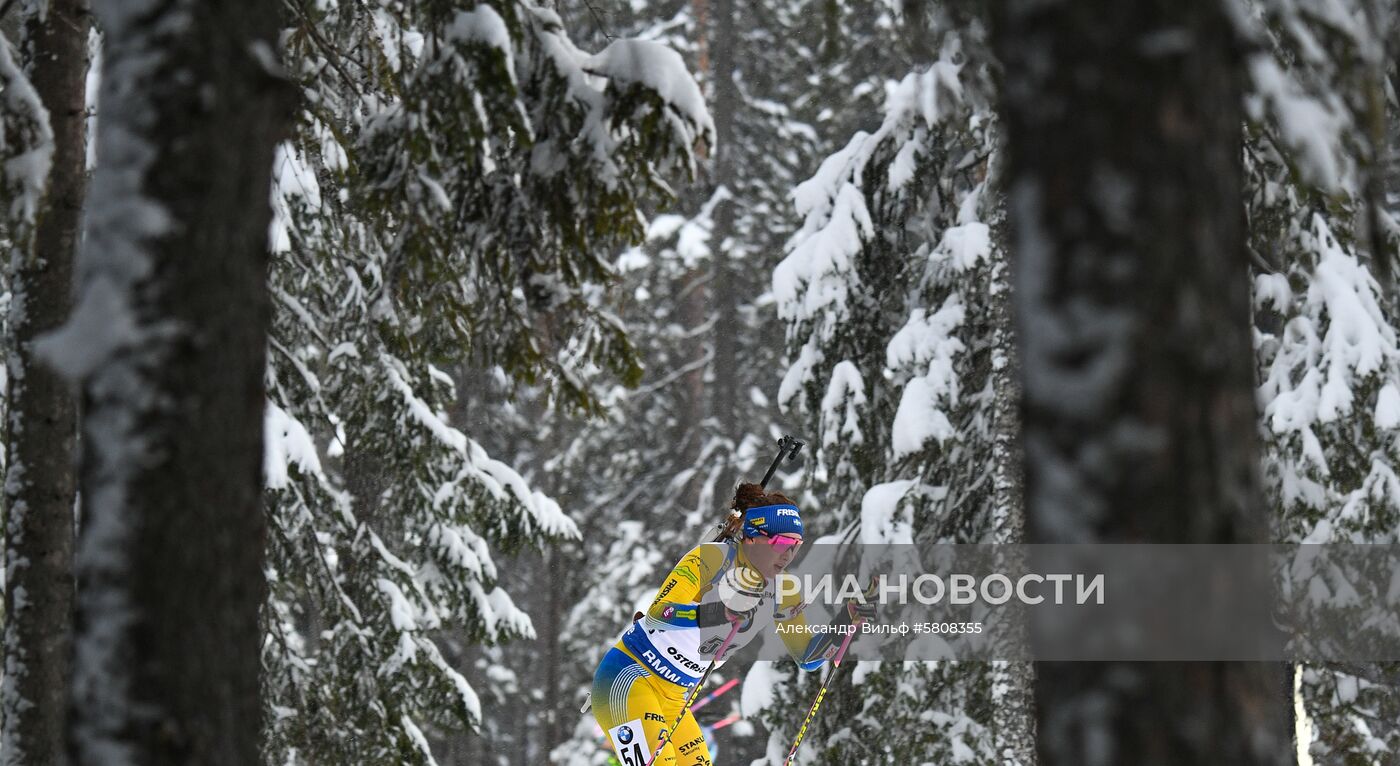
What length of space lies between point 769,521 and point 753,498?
0.64 ft

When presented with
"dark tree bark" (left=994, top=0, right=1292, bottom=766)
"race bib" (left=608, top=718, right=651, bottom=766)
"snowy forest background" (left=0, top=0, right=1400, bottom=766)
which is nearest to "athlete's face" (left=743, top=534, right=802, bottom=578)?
"race bib" (left=608, top=718, right=651, bottom=766)

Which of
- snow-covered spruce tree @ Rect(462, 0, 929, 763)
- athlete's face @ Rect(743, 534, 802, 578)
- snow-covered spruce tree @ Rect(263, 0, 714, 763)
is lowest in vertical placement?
athlete's face @ Rect(743, 534, 802, 578)

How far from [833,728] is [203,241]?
911 cm

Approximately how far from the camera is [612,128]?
540 cm

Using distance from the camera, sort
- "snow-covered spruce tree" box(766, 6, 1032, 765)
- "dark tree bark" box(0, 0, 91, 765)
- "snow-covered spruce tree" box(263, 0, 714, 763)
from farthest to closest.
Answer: "snow-covered spruce tree" box(766, 6, 1032, 765) → "dark tree bark" box(0, 0, 91, 765) → "snow-covered spruce tree" box(263, 0, 714, 763)

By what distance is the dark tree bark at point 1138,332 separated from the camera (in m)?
2.13

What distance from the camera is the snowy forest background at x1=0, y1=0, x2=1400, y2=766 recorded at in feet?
10.5

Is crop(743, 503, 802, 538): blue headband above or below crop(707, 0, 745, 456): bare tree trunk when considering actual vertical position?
below

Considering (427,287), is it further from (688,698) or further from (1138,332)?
(1138,332)

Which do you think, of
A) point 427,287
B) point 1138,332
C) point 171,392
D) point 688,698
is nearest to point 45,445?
point 427,287

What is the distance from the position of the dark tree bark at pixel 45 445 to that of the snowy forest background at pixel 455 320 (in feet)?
0.06

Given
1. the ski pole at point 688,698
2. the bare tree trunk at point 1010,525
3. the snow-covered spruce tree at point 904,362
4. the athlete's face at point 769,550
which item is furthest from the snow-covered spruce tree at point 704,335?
the ski pole at point 688,698

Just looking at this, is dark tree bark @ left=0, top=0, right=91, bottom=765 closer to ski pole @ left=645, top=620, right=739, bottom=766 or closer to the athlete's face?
ski pole @ left=645, top=620, right=739, bottom=766

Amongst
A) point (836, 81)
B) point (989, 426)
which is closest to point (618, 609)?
point (836, 81)
